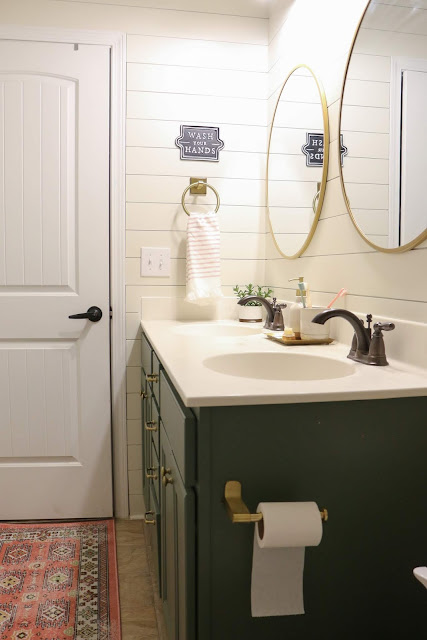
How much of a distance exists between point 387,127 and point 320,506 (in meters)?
0.97

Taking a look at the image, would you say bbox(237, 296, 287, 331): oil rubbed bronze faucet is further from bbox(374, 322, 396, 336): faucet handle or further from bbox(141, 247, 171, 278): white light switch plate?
bbox(374, 322, 396, 336): faucet handle

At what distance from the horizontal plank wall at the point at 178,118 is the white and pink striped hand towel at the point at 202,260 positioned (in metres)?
0.12

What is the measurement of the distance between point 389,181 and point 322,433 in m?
0.74

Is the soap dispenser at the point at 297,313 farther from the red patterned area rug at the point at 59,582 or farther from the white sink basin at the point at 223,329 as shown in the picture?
the red patterned area rug at the point at 59,582

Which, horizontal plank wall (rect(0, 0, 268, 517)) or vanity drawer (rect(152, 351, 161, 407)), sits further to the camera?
horizontal plank wall (rect(0, 0, 268, 517))

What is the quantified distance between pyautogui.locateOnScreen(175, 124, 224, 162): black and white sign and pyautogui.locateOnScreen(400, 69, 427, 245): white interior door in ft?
4.26

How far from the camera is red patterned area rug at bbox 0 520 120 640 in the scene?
6.09 ft

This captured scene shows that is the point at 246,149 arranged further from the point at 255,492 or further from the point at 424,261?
the point at 255,492

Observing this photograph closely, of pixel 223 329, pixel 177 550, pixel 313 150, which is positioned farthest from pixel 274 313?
pixel 177 550

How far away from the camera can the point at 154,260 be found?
8.59 feet

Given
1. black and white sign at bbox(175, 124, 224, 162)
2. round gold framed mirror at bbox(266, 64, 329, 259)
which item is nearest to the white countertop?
round gold framed mirror at bbox(266, 64, 329, 259)

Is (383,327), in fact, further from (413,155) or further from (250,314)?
(250,314)

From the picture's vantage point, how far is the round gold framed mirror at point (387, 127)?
138 centimetres

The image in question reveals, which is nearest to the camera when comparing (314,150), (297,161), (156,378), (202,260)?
(156,378)
